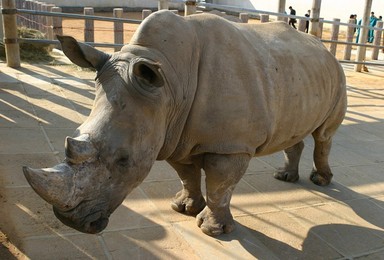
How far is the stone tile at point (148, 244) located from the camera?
9.80 feet

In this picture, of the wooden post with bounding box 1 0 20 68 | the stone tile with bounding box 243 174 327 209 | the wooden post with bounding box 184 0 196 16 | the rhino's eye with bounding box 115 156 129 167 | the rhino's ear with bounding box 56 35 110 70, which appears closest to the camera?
the rhino's eye with bounding box 115 156 129 167

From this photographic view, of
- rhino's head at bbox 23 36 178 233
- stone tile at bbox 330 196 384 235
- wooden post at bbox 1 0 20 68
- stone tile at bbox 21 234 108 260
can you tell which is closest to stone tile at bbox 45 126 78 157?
stone tile at bbox 21 234 108 260

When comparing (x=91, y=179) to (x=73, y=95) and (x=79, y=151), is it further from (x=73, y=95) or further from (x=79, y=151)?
(x=73, y=95)

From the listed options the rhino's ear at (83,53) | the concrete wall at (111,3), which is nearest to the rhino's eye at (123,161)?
the rhino's ear at (83,53)

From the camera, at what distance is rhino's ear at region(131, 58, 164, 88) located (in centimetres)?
234

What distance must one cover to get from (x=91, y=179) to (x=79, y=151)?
0.57ft

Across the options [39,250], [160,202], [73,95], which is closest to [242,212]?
[160,202]

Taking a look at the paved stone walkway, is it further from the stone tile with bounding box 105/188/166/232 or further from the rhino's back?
the rhino's back

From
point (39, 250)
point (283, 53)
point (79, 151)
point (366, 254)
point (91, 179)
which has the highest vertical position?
point (283, 53)

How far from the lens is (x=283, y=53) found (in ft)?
11.7

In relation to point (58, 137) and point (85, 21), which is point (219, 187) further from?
point (85, 21)

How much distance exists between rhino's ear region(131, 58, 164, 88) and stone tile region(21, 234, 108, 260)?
1.21m

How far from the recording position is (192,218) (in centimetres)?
360

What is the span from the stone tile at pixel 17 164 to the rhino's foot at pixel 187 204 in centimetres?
124
